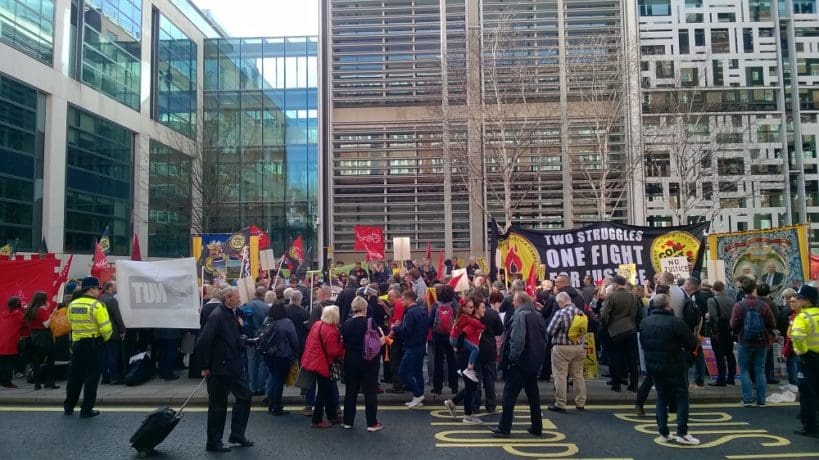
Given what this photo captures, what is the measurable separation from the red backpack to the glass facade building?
28.1 m

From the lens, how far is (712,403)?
8.82 metres

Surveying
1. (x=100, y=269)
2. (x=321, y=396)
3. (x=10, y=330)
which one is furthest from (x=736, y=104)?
(x=10, y=330)

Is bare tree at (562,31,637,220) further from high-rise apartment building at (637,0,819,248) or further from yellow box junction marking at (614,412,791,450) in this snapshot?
yellow box junction marking at (614,412,791,450)

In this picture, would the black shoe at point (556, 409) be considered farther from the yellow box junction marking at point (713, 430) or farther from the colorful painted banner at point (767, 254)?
the colorful painted banner at point (767, 254)

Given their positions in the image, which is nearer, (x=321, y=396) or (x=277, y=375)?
(x=321, y=396)

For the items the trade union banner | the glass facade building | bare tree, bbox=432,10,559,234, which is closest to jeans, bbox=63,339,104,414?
the trade union banner

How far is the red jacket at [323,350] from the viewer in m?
7.25

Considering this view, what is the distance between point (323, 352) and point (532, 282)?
20.1ft

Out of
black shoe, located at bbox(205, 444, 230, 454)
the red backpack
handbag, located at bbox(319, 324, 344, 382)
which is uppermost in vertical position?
the red backpack

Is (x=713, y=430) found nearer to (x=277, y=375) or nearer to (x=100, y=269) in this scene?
(x=277, y=375)

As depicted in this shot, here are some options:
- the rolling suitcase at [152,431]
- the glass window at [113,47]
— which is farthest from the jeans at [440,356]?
the glass window at [113,47]

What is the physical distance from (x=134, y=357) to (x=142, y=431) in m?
4.39

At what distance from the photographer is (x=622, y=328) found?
880cm

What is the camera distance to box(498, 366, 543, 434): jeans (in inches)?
274
